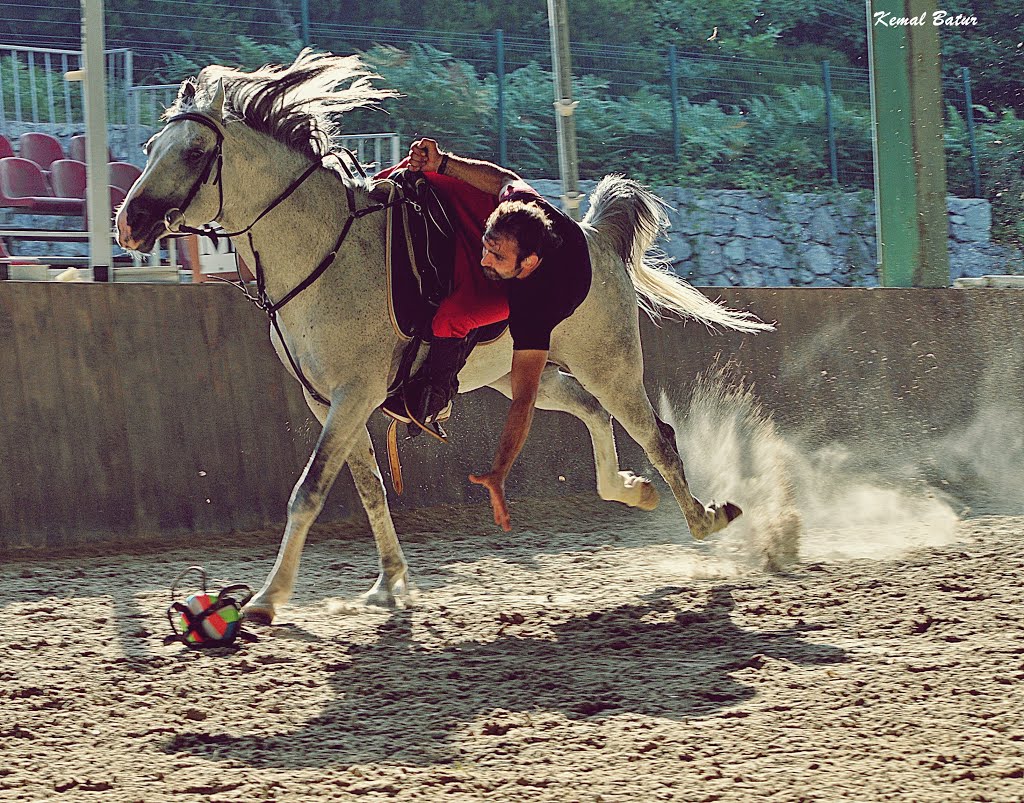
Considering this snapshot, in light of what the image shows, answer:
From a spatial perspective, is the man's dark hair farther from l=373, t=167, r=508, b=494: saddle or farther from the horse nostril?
the horse nostril

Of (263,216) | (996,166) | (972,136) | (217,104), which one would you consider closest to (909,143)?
(263,216)

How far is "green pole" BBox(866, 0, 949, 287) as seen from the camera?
453 inches

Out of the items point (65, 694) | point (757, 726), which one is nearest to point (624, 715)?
point (757, 726)

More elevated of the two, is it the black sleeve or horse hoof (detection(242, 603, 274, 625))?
the black sleeve

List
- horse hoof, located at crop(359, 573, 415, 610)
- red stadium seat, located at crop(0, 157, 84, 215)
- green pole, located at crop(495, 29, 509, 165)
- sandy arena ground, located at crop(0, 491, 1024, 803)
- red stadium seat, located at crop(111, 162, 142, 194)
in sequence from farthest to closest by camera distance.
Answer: green pole, located at crop(495, 29, 509, 165), red stadium seat, located at crop(111, 162, 142, 194), red stadium seat, located at crop(0, 157, 84, 215), horse hoof, located at crop(359, 573, 415, 610), sandy arena ground, located at crop(0, 491, 1024, 803)

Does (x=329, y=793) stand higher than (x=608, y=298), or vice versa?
(x=608, y=298)

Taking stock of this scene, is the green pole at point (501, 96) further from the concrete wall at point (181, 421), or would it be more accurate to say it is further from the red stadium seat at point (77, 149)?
the concrete wall at point (181, 421)

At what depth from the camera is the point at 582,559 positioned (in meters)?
7.20

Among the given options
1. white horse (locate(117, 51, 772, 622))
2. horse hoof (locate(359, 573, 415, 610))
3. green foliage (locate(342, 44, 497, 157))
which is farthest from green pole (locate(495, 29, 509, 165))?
horse hoof (locate(359, 573, 415, 610))

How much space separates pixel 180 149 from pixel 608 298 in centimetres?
221

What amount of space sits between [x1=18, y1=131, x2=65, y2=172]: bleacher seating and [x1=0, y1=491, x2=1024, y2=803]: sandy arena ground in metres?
7.33

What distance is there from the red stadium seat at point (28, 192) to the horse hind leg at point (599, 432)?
713 cm

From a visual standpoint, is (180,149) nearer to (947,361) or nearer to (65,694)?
A: (65,694)

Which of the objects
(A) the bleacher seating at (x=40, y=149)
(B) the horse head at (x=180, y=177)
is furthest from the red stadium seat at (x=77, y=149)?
(B) the horse head at (x=180, y=177)
